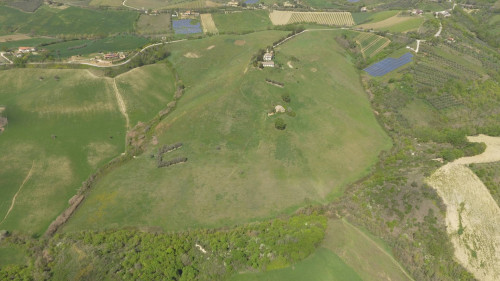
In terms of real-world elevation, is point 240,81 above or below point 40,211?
above

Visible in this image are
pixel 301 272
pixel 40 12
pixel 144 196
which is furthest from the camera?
pixel 40 12

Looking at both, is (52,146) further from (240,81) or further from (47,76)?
(240,81)

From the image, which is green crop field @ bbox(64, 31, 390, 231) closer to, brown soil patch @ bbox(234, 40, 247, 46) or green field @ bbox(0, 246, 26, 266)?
green field @ bbox(0, 246, 26, 266)

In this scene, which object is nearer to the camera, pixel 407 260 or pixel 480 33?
pixel 407 260

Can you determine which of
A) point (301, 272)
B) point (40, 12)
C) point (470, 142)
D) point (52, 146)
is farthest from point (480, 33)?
point (40, 12)

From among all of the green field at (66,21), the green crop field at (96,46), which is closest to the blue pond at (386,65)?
the green crop field at (96,46)

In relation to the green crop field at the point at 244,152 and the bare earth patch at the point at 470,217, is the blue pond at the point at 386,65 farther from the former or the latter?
the bare earth patch at the point at 470,217

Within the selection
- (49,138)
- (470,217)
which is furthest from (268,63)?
(470,217)
